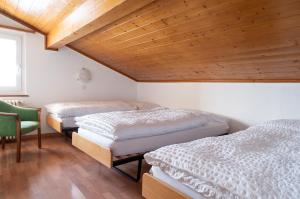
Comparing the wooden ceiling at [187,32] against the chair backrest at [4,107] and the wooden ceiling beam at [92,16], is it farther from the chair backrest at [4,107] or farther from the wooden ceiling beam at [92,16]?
the chair backrest at [4,107]

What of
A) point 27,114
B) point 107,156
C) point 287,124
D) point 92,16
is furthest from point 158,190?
point 27,114

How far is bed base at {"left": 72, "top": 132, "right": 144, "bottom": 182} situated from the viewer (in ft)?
7.05

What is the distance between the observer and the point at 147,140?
2.38 meters

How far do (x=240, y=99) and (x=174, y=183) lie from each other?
2180 millimetres

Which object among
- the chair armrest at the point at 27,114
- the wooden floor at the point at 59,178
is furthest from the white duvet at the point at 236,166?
the chair armrest at the point at 27,114

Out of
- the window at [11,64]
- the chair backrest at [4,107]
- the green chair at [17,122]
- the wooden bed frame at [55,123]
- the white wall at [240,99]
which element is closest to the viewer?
the white wall at [240,99]

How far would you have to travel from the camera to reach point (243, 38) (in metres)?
2.25

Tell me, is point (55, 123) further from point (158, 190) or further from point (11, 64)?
point (158, 190)

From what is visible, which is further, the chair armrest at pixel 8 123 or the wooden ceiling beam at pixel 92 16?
the chair armrest at pixel 8 123

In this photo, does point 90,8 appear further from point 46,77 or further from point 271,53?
point 46,77

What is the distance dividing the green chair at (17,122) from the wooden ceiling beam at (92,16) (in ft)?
3.84

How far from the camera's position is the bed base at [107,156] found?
7.05 ft

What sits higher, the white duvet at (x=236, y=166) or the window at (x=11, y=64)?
the window at (x=11, y=64)

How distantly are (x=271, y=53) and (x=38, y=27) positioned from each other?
357 cm
